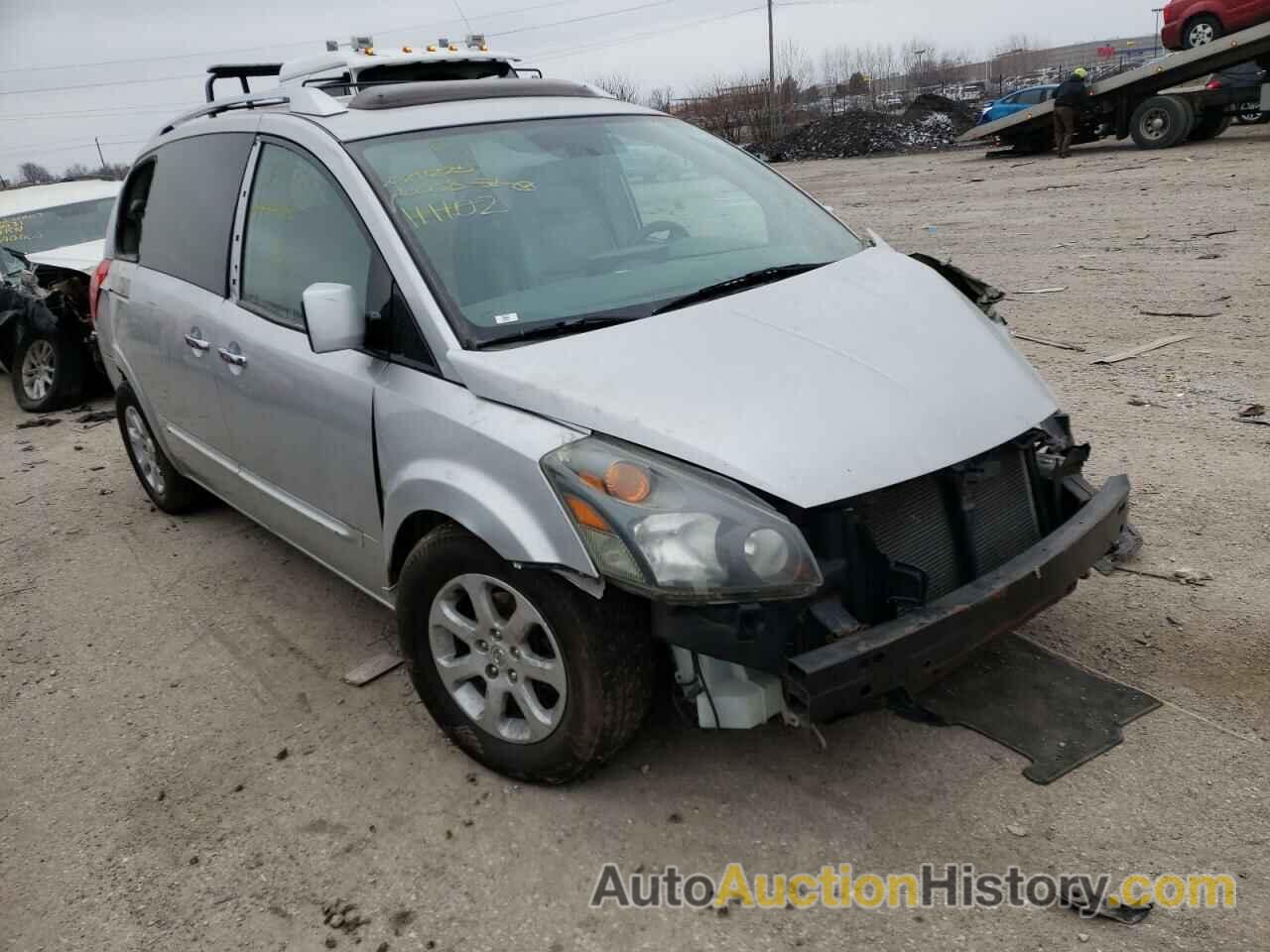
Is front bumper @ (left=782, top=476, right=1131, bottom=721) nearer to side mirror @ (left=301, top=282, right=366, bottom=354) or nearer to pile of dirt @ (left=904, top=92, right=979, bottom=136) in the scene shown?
side mirror @ (left=301, top=282, right=366, bottom=354)

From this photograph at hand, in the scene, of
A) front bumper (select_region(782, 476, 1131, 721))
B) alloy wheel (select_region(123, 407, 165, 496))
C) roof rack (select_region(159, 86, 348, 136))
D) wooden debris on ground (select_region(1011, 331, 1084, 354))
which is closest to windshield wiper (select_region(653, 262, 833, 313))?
front bumper (select_region(782, 476, 1131, 721))

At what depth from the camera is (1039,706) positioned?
2986mm

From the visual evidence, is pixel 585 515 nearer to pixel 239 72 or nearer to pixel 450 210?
pixel 450 210

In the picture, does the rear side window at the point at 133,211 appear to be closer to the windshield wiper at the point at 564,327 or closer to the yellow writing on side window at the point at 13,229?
the windshield wiper at the point at 564,327

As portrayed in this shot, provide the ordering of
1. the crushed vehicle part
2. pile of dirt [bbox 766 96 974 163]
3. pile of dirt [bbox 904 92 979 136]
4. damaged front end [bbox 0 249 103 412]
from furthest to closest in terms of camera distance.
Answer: pile of dirt [bbox 904 92 979 136]
pile of dirt [bbox 766 96 974 163]
damaged front end [bbox 0 249 103 412]
the crushed vehicle part

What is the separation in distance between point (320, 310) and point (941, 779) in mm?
2235

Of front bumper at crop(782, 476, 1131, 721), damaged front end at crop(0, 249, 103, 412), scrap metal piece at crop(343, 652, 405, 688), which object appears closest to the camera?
front bumper at crop(782, 476, 1131, 721)

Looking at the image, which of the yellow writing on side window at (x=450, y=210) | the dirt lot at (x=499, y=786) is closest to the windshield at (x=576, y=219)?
the yellow writing on side window at (x=450, y=210)

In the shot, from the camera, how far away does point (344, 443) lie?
3178mm

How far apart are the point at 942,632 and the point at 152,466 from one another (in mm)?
4484

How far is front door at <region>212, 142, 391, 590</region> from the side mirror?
14 cm

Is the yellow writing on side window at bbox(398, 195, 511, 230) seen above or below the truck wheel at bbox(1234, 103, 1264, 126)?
below

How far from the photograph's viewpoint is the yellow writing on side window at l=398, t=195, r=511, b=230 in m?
3.03

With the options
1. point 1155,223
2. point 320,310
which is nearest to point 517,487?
point 320,310
